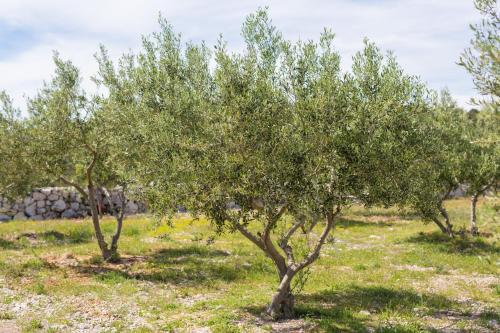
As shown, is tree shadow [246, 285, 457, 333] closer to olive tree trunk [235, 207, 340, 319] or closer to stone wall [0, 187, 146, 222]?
→ olive tree trunk [235, 207, 340, 319]

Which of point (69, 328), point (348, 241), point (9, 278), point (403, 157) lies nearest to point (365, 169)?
point (403, 157)

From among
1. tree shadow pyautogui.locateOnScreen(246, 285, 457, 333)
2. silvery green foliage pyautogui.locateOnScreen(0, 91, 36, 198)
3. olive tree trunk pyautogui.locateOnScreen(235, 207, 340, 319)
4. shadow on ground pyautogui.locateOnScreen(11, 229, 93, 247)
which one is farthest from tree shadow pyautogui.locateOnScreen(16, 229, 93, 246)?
olive tree trunk pyautogui.locateOnScreen(235, 207, 340, 319)

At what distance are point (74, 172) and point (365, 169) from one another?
62.6ft

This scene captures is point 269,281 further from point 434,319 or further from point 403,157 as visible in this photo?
point 403,157

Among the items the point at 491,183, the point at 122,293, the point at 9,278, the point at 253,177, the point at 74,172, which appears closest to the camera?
the point at 253,177

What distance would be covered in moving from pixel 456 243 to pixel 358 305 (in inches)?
663

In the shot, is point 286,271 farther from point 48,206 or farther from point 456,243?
point 48,206

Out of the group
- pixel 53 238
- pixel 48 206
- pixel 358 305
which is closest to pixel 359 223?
pixel 358 305

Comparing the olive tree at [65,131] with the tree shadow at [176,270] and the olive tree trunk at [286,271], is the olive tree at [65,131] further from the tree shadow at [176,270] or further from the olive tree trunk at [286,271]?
the olive tree trunk at [286,271]

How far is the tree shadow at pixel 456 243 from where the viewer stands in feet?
102

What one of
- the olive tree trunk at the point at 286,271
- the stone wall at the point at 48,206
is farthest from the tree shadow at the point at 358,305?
the stone wall at the point at 48,206

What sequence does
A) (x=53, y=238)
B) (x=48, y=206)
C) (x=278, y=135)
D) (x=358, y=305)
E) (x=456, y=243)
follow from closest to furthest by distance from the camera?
(x=278, y=135) → (x=358, y=305) → (x=456, y=243) → (x=53, y=238) → (x=48, y=206)

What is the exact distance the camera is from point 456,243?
109 ft

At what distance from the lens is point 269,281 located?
2416cm
